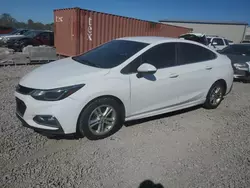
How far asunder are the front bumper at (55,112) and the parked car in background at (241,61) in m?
7.14

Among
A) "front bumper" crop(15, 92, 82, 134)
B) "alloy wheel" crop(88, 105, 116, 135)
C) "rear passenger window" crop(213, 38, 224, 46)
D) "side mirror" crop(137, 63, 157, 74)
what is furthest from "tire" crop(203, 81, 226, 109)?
"rear passenger window" crop(213, 38, 224, 46)

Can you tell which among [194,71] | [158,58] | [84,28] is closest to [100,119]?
[158,58]

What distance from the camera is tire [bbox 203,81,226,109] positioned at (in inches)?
191

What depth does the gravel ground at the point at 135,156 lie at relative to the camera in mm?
2615

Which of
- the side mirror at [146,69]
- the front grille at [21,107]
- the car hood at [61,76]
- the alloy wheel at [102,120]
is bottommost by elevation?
the alloy wheel at [102,120]

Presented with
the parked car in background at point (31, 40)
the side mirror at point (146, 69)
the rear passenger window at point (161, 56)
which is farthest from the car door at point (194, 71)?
the parked car in background at point (31, 40)

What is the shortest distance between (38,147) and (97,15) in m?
8.63

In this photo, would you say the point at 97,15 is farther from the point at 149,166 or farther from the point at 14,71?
the point at 149,166

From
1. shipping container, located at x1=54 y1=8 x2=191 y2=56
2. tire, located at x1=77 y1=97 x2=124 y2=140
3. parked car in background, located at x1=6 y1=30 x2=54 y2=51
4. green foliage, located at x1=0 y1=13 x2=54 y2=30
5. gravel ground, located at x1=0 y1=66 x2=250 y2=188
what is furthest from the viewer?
green foliage, located at x1=0 y1=13 x2=54 y2=30

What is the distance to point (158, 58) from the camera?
3.91 m

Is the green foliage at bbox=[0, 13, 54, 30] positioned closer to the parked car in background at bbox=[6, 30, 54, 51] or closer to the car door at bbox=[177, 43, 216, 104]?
the parked car in background at bbox=[6, 30, 54, 51]

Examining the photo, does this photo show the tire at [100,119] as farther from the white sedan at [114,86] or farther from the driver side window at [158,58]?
the driver side window at [158,58]

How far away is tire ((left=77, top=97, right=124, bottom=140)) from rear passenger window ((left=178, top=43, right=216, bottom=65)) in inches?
63.2

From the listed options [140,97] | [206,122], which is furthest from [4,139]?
[206,122]
